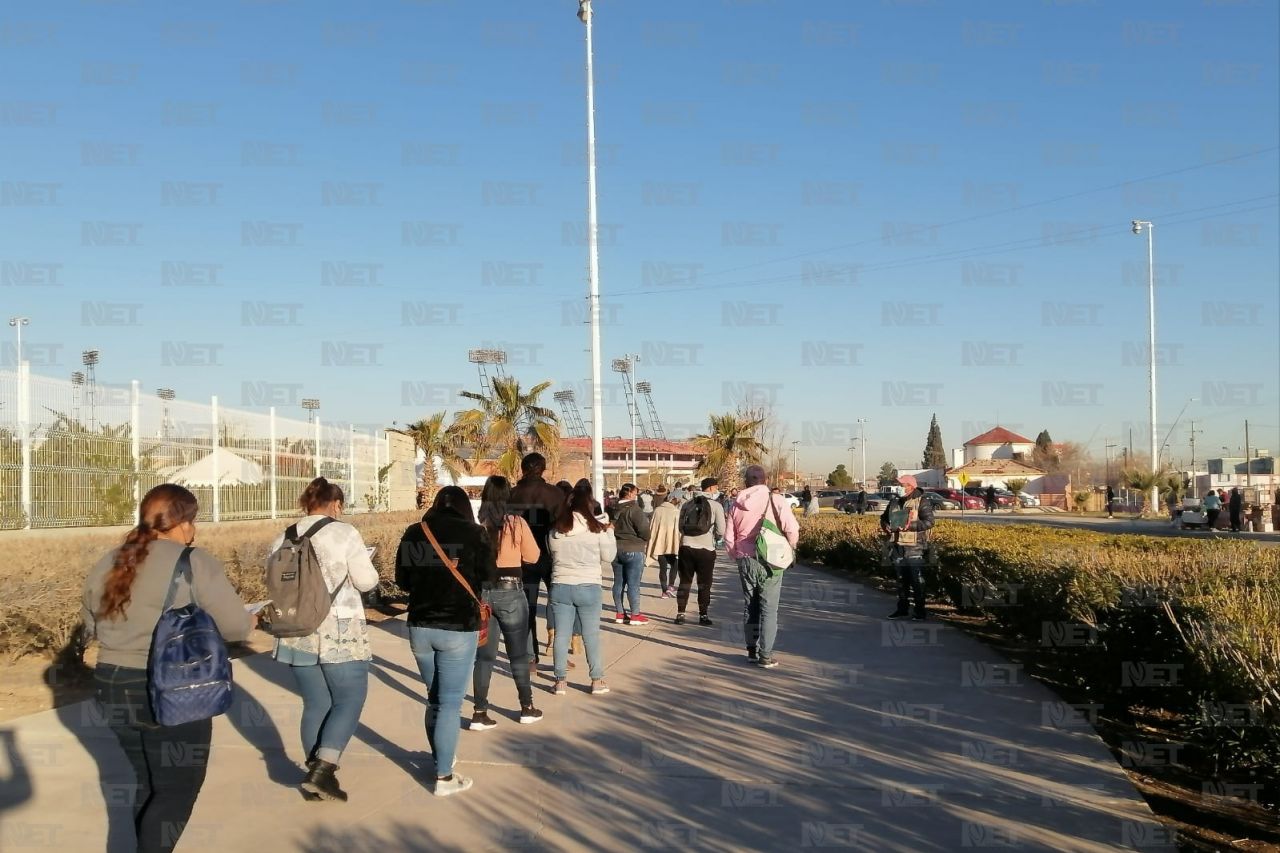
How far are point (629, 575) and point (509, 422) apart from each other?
2585 cm

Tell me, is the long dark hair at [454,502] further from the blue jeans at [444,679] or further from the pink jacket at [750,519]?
the pink jacket at [750,519]

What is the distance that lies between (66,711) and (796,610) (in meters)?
9.02

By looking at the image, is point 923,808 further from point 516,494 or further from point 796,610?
point 796,610

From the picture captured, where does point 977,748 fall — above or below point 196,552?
below

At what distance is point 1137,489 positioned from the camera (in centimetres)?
5356

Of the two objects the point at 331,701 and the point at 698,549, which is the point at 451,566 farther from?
the point at 698,549

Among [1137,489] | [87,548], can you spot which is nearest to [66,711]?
[87,548]

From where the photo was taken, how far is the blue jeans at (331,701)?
5766mm

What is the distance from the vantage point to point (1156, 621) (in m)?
7.36

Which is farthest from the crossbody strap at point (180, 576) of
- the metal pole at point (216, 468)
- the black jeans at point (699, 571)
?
the metal pole at point (216, 468)

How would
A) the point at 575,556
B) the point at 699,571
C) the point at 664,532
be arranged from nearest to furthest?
1. the point at 575,556
2. the point at 699,571
3. the point at 664,532

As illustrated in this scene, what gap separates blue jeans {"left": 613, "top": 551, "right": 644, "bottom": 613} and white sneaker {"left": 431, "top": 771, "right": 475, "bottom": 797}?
21.9 ft

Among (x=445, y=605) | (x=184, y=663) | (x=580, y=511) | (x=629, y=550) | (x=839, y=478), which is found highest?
(x=580, y=511)

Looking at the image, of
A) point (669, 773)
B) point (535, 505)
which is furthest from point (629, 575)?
point (669, 773)
